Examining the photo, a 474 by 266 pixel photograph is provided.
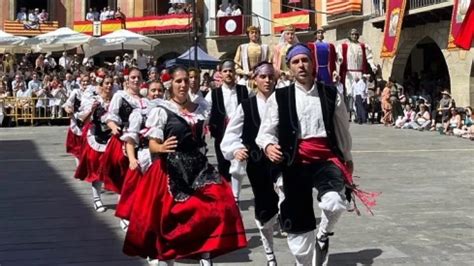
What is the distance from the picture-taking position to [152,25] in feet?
127

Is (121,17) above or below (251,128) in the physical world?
above

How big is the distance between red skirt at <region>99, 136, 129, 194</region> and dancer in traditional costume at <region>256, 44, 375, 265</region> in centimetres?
351

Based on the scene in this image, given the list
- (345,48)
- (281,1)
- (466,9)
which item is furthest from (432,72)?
(345,48)

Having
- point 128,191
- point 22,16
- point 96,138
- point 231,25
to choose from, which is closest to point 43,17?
point 22,16

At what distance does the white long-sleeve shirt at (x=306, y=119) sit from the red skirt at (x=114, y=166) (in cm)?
351

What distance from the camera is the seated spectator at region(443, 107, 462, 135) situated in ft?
63.5

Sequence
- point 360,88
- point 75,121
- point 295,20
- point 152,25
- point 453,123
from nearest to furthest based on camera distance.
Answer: point 75,121 < point 453,123 < point 360,88 < point 295,20 < point 152,25

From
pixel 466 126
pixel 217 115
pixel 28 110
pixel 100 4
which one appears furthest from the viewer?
pixel 100 4

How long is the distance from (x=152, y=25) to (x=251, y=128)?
33.4 m

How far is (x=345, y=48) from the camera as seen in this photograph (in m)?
13.3

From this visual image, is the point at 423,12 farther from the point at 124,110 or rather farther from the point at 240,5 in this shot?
the point at 124,110

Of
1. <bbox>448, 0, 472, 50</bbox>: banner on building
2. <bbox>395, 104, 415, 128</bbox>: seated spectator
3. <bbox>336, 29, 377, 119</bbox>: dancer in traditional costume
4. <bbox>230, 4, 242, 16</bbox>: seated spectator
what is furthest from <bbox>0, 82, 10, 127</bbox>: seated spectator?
<bbox>448, 0, 472, 50</bbox>: banner on building

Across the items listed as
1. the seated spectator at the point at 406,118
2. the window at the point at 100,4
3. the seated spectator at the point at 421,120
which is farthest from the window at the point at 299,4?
the seated spectator at the point at 421,120

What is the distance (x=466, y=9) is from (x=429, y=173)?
9.74 m
